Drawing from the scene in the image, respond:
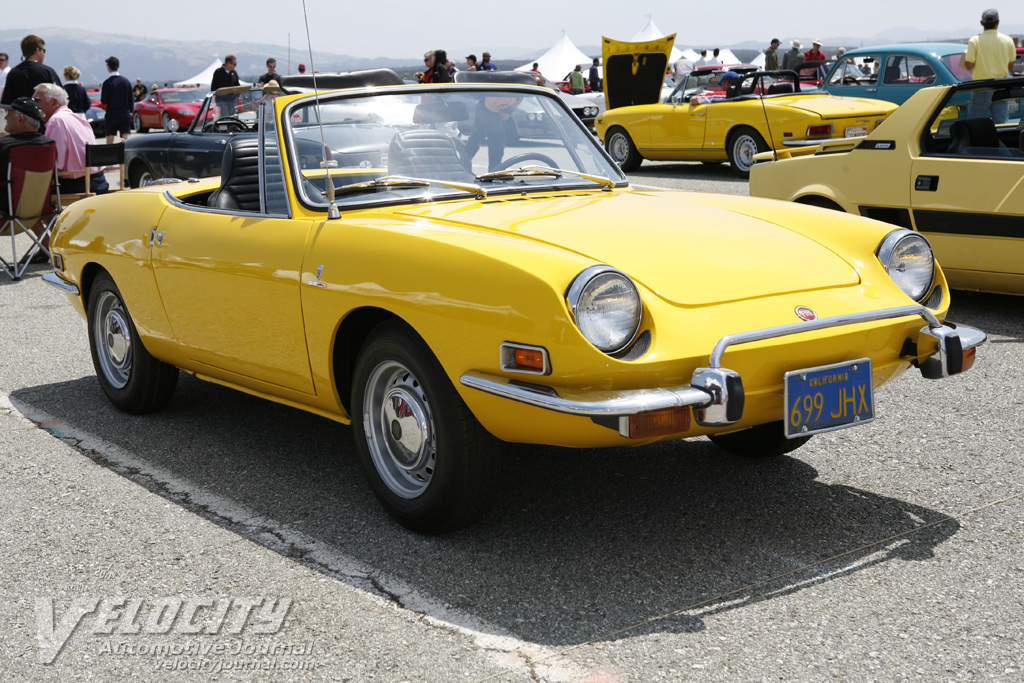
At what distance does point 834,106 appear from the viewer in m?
12.2

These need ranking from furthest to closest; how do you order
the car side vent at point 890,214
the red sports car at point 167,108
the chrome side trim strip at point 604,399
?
the red sports car at point 167,108 < the car side vent at point 890,214 < the chrome side trim strip at point 604,399

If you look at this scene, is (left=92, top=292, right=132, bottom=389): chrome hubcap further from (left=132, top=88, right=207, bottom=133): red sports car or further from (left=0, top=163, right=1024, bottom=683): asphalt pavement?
(left=132, top=88, right=207, bottom=133): red sports car

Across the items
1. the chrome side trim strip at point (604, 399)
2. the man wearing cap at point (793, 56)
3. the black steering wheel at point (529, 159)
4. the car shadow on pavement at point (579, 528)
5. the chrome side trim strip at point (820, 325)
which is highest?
the man wearing cap at point (793, 56)

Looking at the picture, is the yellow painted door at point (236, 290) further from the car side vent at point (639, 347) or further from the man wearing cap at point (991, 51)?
the man wearing cap at point (991, 51)

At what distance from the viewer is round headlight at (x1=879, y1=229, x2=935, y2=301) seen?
11.6ft

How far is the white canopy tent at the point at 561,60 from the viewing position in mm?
44719

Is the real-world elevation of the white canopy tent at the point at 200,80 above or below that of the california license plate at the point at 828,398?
above

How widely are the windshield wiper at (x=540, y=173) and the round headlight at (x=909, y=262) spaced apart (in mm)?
1199

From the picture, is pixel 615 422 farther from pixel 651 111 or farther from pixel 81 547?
pixel 651 111

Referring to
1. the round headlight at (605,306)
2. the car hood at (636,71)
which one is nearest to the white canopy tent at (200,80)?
the car hood at (636,71)

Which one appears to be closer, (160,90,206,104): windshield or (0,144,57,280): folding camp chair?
(0,144,57,280): folding camp chair

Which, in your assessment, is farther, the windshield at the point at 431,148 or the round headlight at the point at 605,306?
the windshield at the point at 431,148

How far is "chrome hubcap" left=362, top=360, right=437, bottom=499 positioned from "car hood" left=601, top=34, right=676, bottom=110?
1306cm

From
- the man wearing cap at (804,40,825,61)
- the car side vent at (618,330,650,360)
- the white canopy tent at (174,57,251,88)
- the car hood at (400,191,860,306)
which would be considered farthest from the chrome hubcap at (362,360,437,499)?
the white canopy tent at (174,57,251,88)
